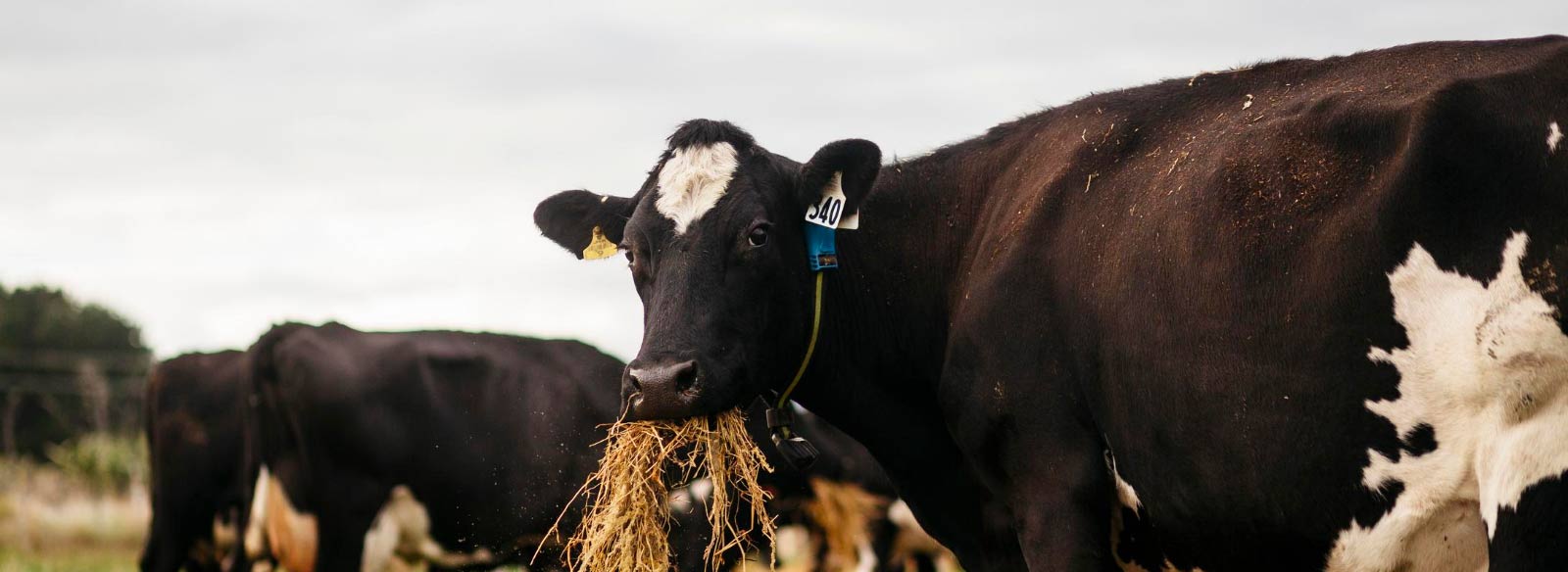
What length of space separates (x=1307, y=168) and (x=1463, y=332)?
2.33 feet

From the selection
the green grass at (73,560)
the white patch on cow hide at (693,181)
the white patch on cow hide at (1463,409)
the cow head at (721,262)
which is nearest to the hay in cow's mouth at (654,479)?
the cow head at (721,262)

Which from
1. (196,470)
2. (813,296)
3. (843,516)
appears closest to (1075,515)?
(813,296)

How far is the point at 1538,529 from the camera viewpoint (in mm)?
3779

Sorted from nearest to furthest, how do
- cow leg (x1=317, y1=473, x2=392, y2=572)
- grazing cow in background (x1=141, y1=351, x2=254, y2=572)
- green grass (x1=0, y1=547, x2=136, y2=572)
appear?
cow leg (x1=317, y1=473, x2=392, y2=572) → grazing cow in background (x1=141, y1=351, x2=254, y2=572) → green grass (x1=0, y1=547, x2=136, y2=572)

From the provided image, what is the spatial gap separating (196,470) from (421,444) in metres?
3.66

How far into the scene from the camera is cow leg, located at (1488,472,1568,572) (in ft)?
12.3

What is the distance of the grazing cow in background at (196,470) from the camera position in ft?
42.6

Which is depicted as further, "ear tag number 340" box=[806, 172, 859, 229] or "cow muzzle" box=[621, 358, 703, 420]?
"ear tag number 340" box=[806, 172, 859, 229]

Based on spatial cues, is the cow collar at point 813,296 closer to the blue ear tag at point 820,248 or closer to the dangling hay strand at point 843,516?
the blue ear tag at point 820,248

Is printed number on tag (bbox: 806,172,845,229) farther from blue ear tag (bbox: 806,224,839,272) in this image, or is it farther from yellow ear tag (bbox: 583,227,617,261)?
yellow ear tag (bbox: 583,227,617,261)

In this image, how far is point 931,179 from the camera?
5988 mm

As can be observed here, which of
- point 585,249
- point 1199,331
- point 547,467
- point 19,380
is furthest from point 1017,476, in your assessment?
point 19,380

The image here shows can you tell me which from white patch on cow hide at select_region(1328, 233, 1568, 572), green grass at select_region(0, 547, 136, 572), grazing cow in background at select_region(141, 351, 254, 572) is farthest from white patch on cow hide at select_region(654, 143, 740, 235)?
green grass at select_region(0, 547, 136, 572)

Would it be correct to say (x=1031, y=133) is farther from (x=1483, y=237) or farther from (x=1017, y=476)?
(x=1483, y=237)
